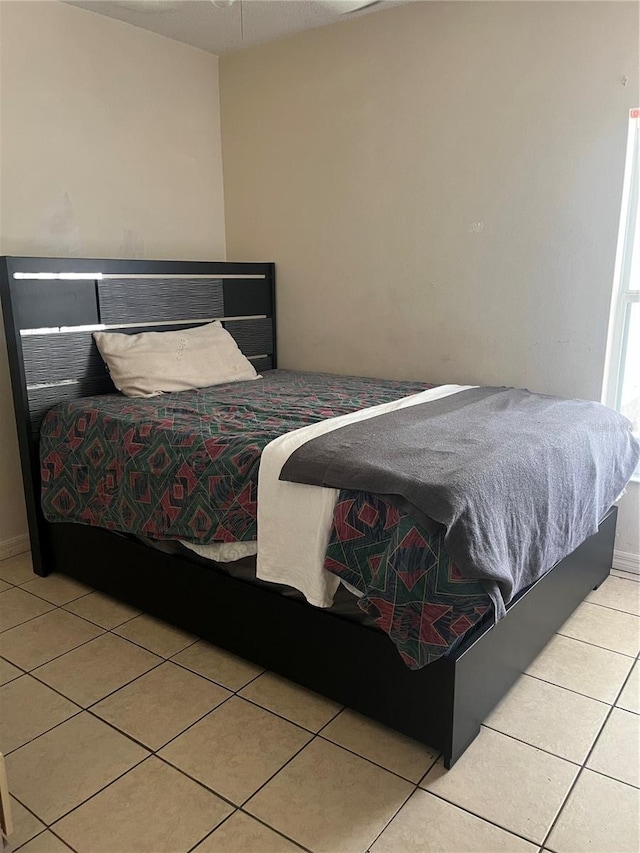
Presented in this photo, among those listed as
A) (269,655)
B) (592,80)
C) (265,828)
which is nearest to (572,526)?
(269,655)

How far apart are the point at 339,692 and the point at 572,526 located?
0.87 metres

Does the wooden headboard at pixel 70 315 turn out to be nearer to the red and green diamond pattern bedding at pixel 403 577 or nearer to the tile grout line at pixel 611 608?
the red and green diamond pattern bedding at pixel 403 577

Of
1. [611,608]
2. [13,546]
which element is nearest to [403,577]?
[611,608]

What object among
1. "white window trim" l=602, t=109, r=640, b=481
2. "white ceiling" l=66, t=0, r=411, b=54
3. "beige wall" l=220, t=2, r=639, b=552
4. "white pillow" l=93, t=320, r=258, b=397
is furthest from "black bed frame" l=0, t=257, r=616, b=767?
"white ceiling" l=66, t=0, r=411, b=54

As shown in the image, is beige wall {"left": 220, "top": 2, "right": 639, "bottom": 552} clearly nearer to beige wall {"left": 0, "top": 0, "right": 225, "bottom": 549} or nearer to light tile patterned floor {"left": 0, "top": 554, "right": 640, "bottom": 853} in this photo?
beige wall {"left": 0, "top": 0, "right": 225, "bottom": 549}

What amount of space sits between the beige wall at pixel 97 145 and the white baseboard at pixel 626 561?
8.55ft

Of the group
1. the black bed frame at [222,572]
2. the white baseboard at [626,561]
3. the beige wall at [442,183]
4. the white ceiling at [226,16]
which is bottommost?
the white baseboard at [626,561]

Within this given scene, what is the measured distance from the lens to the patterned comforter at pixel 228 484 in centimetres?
160

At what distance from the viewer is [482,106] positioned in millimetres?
2826

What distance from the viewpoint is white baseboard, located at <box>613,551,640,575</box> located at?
2.79 m

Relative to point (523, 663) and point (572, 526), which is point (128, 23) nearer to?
point (572, 526)

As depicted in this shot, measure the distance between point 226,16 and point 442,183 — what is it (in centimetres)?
128

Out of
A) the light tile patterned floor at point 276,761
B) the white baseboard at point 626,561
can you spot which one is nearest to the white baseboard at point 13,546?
the light tile patterned floor at point 276,761

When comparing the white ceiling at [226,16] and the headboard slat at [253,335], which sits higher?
the white ceiling at [226,16]
